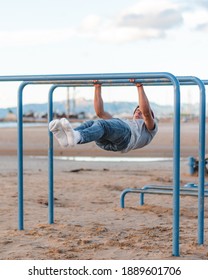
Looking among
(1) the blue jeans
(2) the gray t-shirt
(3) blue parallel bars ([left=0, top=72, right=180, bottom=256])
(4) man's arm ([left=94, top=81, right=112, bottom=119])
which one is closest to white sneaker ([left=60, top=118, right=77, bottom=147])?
(1) the blue jeans

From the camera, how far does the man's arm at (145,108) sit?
5359 millimetres

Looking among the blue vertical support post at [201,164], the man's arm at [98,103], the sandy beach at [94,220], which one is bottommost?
the sandy beach at [94,220]

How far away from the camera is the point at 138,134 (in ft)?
17.9

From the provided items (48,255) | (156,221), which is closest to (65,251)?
(48,255)

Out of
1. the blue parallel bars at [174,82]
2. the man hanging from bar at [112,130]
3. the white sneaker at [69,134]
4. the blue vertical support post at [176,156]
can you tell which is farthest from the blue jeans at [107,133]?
the blue vertical support post at [176,156]

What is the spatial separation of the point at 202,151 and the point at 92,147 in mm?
15038

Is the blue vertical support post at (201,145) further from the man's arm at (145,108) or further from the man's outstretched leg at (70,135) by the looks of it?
the man's outstretched leg at (70,135)

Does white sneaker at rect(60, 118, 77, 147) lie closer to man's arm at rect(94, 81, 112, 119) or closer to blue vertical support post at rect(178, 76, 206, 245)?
man's arm at rect(94, 81, 112, 119)

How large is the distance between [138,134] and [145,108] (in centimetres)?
24

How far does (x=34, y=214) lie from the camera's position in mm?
7043

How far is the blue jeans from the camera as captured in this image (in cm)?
495

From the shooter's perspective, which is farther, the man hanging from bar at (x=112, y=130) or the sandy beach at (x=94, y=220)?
the sandy beach at (x=94, y=220)

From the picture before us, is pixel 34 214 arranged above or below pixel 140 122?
below

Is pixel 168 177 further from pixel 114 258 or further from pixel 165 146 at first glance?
pixel 165 146
